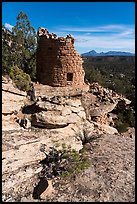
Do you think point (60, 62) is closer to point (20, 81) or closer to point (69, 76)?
point (69, 76)

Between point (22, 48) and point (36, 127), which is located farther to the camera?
point (22, 48)

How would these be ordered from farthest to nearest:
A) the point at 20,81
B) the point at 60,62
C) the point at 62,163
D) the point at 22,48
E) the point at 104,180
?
the point at 22,48 < the point at 60,62 < the point at 20,81 < the point at 62,163 < the point at 104,180

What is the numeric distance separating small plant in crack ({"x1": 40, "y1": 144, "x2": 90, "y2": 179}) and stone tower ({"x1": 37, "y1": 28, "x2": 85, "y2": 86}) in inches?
149

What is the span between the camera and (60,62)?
11500mm

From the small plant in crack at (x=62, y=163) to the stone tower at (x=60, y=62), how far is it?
378 centimetres

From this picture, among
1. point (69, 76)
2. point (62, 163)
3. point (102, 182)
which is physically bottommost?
point (102, 182)

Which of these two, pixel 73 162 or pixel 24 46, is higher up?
pixel 24 46

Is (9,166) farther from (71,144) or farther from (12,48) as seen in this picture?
(12,48)

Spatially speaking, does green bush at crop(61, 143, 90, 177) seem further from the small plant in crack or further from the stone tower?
the stone tower

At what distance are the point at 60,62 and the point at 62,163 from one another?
15.9ft

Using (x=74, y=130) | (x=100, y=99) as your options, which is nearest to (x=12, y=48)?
(x=100, y=99)

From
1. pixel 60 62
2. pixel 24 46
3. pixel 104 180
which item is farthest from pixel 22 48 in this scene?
pixel 104 180

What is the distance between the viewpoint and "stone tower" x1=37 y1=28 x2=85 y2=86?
11508mm

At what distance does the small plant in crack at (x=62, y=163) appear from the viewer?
309 inches
